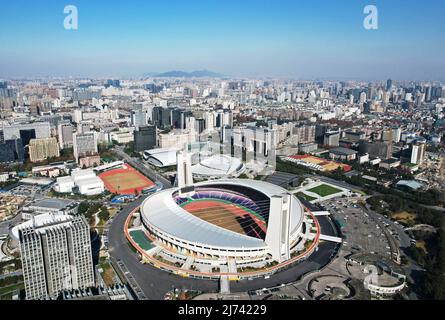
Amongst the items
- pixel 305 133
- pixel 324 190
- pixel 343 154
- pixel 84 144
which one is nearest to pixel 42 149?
pixel 84 144

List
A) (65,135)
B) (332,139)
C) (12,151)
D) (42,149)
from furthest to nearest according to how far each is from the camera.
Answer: (332,139)
(65,135)
(42,149)
(12,151)

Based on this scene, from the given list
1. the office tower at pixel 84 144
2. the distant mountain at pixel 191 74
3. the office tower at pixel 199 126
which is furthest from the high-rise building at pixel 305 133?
the distant mountain at pixel 191 74

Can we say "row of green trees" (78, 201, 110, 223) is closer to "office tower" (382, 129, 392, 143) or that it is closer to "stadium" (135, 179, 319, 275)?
"stadium" (135, 179, 319, 275)

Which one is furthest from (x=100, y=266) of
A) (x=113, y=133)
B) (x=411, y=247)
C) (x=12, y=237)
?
(x=113, y=133)

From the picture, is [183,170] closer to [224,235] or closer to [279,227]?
[224,235]

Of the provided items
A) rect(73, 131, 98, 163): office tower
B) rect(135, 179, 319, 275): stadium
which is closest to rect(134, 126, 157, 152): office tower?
rect(73, 131, 98, 163): office tower
